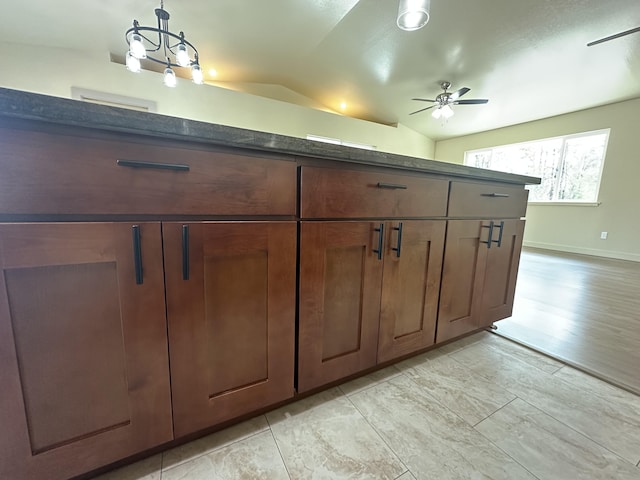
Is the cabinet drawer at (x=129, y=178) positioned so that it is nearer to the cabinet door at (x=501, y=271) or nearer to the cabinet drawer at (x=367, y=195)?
the cabinet drawer at (x=367, y=195)

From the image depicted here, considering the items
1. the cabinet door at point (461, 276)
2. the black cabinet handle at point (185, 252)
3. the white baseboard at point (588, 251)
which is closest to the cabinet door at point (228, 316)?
the black cabinet handle at point (185, 252)

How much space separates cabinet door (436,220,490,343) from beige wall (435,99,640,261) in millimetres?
4988

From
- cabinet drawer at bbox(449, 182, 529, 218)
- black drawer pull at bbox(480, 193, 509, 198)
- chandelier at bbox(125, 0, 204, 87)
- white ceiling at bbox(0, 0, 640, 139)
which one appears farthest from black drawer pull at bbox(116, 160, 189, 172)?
white ceiling at bbox(0, 0, 640, 139)

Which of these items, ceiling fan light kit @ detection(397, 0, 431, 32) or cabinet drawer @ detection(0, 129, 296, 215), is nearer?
cabinet drawer @ detection(0, 129, 296, 215)

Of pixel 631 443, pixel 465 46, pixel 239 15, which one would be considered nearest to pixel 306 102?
pixel 239 15

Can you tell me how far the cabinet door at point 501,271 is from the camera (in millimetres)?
1345

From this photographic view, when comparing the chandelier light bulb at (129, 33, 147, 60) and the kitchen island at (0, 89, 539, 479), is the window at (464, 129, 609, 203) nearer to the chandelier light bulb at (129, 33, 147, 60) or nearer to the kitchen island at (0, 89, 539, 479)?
the kitchen island at (0, 89, 539, 479)

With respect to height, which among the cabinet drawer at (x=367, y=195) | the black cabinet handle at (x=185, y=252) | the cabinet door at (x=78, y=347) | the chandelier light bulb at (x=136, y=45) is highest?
the chandelier light bulb at (x=136, y=45)

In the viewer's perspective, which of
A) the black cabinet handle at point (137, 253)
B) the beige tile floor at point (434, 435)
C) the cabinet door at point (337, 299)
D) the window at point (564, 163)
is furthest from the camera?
the window at point (564, 163)

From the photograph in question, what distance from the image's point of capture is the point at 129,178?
22.7 inches

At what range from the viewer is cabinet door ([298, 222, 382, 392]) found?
84 centimetres

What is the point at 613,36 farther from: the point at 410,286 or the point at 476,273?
the point at 410,286

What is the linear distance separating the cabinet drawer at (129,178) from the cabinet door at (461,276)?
0.86 meters

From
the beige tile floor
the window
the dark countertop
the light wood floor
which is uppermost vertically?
the window
